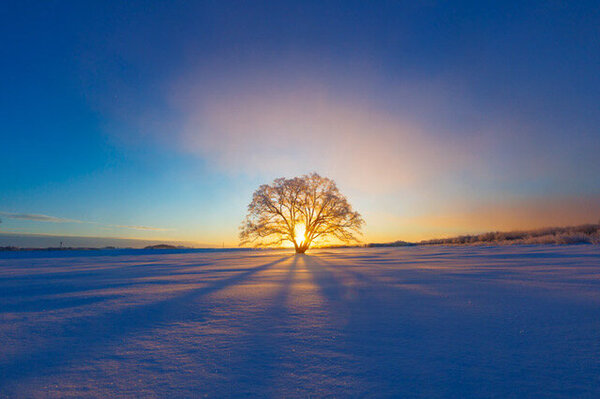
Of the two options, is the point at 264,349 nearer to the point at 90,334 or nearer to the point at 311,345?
the point at 311,345

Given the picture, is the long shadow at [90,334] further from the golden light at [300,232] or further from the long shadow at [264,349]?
the golden light at [300,232]

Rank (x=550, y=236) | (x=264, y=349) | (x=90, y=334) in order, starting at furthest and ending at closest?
(x=550, y=236) < (x=90, y=334) < (x=264, y=349)

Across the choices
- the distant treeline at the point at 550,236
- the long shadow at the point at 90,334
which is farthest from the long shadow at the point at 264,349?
the distant treeline at the point at 550,236

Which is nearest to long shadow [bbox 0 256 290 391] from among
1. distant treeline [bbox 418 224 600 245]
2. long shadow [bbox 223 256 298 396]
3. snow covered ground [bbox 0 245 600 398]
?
snow covered ground [bbox 0 245 600 398]

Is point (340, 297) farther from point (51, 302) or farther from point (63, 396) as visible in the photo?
point (51, 302)

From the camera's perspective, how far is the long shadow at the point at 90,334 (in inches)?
62.6

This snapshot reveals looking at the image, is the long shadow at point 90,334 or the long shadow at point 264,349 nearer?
the long shadow at point 264,349

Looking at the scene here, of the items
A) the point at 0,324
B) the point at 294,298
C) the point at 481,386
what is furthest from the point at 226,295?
the point at 481,386

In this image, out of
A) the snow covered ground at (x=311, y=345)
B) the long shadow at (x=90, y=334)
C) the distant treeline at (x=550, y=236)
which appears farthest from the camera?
the distant treeline at (x=550, y=236)

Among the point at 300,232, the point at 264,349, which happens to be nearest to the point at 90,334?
the point at 264,349

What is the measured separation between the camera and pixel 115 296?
3.65 metres

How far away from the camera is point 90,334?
215 cm

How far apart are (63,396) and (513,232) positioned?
26312 mm

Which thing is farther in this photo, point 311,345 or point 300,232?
point 300,232
